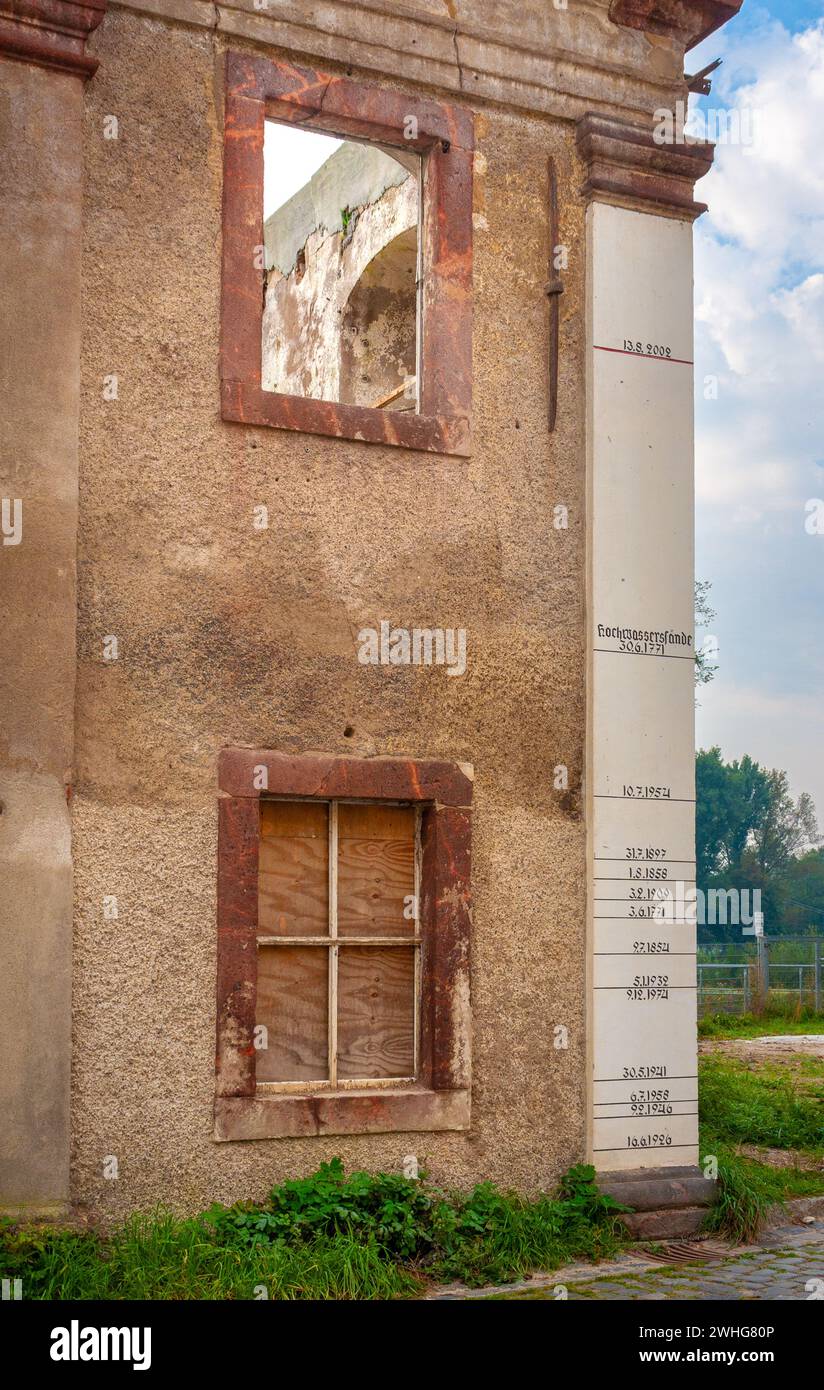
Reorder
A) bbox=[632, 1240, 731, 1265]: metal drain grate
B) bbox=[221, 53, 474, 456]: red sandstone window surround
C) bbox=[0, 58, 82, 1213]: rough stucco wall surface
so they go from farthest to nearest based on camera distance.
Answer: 1. bbox=[632, 1240, 731, 1265]: metal drain grate
2. bbox=[221, 53, 474, 456]: red sandstone window surround
3. bbox=[0, 58, 82, 1213]: rough stucco wall surface

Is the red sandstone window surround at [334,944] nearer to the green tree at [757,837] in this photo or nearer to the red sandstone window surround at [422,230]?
the red sandstone window surround at [422,230]

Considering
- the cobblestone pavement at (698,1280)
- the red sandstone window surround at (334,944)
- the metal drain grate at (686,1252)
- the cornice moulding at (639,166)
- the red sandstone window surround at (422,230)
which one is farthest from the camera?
the cornice moulding at (639,166)

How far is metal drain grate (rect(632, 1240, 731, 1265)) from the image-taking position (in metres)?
7.14

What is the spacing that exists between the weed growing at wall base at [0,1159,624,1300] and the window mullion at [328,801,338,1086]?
19.3 inches

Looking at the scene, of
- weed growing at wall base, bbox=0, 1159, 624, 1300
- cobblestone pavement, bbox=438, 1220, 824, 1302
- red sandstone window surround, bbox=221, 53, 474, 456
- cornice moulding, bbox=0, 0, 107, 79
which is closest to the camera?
weed growing at wall base, bbox=0, 1159, 624, 1300

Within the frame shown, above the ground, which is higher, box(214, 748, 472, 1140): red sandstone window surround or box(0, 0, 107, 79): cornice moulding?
box(0, 0, 107, 79): cornice moulding

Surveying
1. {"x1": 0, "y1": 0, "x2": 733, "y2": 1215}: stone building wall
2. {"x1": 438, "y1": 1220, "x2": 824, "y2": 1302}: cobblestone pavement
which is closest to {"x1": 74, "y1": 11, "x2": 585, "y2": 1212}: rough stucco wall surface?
{"x1": 0, "y1": 0, "x2": 733, "y2": 1215}: stone building wall

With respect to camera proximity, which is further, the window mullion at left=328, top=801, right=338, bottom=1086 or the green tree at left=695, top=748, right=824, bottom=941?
the green tree at left=695, top=748, right=824, bottom=941

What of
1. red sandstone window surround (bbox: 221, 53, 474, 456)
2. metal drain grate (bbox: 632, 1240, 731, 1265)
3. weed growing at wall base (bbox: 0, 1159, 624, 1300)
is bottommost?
metal drain grate (bbox: 632, 1240, 731, 1265)

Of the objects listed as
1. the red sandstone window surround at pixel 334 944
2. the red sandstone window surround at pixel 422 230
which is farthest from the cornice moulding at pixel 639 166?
the red sandstone window surround at pixel 334 944

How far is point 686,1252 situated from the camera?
7301 millimetres

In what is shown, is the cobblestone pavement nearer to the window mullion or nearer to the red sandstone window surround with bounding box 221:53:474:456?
the window mullion

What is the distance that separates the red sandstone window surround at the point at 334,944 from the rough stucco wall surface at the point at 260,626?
0.10 m

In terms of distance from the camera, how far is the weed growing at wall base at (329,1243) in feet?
19.3
